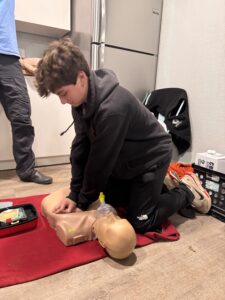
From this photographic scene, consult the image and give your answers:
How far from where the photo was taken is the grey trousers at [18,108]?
1.38m

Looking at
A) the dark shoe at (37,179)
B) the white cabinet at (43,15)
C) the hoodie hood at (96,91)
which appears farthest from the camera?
the white cabinet at (43,15)

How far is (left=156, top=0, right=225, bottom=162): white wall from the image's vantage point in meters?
1.43

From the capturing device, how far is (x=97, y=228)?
861 millimetres

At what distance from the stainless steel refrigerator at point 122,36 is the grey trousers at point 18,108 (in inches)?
20.4

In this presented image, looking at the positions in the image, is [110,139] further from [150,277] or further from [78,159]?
[150,277]

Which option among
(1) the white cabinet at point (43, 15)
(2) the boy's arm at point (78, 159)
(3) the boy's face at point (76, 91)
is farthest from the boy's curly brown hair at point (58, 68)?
(1) the white cabinet at point (43, 15)

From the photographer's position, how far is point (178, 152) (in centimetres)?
172

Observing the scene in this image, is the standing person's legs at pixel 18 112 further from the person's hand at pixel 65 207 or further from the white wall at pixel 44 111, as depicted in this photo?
the person's hand at pixel 65 207

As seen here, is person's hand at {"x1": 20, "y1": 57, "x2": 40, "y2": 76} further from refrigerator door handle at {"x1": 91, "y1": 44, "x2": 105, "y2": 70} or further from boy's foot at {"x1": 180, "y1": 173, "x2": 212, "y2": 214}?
boy's foot at {"x1": 180, "y1": 173, "x2": 212, "y2": 214}

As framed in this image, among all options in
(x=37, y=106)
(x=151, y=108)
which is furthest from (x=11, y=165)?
(x=151, y=108)

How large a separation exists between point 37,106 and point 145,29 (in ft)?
3.22

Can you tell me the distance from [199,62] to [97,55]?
Result: 67 cm

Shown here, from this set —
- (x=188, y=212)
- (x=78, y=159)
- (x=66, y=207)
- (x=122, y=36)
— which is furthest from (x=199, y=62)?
(x=66, y=207)

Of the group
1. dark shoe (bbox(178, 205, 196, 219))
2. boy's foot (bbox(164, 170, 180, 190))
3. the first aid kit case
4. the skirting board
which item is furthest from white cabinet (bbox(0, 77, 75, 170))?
dark shoe (bbox(178, 205, 196, 219))
